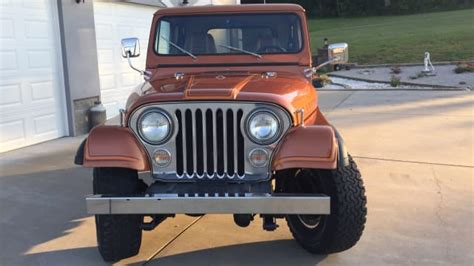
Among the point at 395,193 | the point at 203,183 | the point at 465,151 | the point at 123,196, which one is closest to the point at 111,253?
the point at 123,196

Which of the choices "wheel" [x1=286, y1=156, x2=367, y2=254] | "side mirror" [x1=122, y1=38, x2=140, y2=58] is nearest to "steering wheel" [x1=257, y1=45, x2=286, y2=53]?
"side mirror" [x1=122, y1=38, x2=140, y2=58]

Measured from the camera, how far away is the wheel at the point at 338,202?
11.8 ft

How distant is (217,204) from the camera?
128 inches

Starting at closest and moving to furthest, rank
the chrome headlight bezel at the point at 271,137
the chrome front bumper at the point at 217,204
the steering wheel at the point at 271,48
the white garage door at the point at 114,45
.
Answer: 1. the chrome front bumper at the point at 217,204
2. the chrome headlight bezel at the point at 271,137
3. the steering wheel at the point at 271,48
4. the white garage door at the point at 114,45

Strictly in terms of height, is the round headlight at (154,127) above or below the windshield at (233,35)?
below

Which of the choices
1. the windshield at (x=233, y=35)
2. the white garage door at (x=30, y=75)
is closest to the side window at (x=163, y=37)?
the windshield at (x=233, y=35)

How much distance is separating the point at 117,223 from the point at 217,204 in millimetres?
838

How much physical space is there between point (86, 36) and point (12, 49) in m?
1.56

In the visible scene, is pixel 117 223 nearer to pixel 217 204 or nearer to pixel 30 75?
pixel 217 204

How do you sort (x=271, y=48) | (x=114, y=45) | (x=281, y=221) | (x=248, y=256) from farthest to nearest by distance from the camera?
(x=114, y=45)
(x=281, y=221)
(x=271, y=48)
(x=248, y=256)

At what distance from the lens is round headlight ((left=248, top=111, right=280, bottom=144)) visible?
134 inches

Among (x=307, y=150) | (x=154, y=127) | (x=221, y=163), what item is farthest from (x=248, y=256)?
(x=154, y=127)

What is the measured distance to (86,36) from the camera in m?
8.78

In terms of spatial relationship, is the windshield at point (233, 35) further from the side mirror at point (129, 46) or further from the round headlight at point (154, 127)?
the round headlight at point (154, 127)
